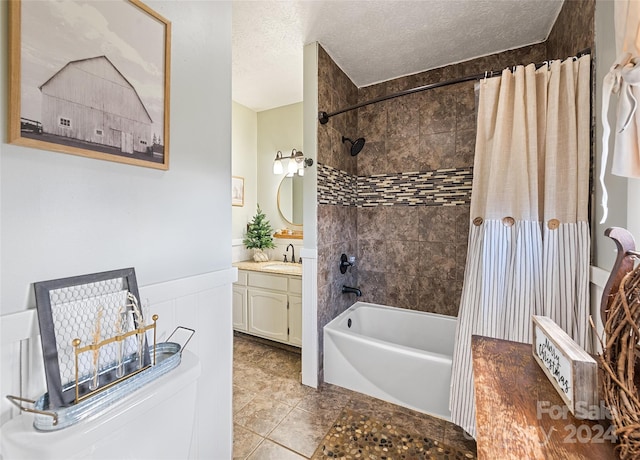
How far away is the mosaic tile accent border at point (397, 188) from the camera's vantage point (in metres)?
2.24

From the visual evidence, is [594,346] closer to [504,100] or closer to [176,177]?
[504,100]

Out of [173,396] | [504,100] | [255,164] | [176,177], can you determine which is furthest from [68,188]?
[255,164]

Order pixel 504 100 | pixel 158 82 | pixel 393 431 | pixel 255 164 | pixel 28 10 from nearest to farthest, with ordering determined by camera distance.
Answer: pixel 28 10, pixel 158 82, pixel 504 100, pixel 393 431, pixel 255 164

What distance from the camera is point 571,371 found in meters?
0.57

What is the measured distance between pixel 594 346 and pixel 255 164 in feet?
10.8

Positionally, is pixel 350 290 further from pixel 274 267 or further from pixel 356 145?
pixel 356 145

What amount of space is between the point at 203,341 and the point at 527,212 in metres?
1.70

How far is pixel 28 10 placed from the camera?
650mm

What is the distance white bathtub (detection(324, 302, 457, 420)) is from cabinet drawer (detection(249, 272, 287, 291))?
2.03 ft

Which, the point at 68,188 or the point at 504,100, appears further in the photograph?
the point at 504,100

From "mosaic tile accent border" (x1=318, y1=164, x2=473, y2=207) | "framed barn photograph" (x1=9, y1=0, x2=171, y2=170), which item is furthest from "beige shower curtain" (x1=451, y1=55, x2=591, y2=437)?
"framed barn photograph" (x1=9, y1=0, x2=171, y2=170)

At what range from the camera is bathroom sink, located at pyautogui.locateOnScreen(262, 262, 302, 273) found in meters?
2.66

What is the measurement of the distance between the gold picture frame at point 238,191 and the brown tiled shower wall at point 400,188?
136 cm

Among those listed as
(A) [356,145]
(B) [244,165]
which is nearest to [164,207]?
(A) [356,145]
